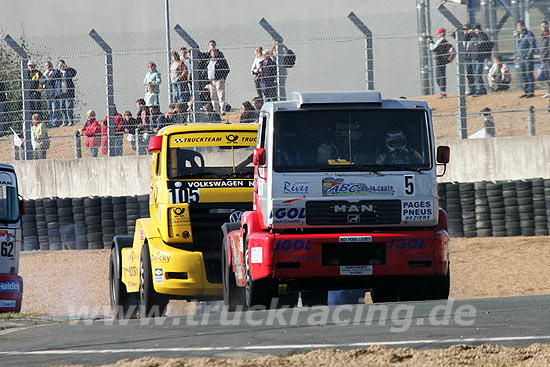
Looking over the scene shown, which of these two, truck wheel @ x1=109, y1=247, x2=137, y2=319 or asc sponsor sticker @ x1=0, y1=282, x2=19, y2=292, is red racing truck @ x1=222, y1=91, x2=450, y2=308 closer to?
truck wheel @ x1=109, y1=247, x2=137, y2=319

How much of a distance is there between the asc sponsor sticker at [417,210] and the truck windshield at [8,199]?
21.5 ft

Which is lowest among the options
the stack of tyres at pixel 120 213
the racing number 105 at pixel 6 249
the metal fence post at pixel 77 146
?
the racing number 105 at pixel 6 249

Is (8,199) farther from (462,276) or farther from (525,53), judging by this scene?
(525,53)

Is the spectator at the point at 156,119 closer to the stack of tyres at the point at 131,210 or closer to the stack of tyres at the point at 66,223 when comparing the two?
the stack of tyres at the point at 131,210

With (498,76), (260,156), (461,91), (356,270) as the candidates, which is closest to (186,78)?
(461,91)

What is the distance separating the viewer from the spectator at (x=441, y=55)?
57.1 ft

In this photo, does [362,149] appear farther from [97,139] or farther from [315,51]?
[97,139]

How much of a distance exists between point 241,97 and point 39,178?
5.18 metres

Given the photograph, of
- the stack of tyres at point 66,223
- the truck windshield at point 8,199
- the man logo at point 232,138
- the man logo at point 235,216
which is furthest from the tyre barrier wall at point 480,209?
the man logo at point 235,216

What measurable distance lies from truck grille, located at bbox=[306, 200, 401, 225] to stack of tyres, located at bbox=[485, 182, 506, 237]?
711cm

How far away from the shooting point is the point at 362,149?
9.41m

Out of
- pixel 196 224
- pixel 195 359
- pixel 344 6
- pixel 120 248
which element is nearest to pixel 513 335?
pixel 195 359

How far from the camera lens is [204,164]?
1126 centimetres

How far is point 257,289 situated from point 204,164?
224cm
